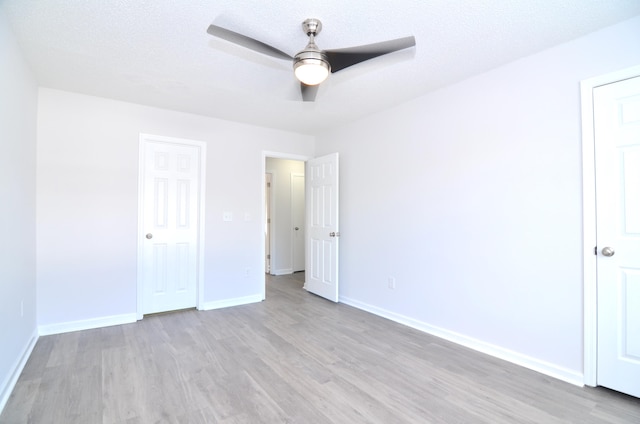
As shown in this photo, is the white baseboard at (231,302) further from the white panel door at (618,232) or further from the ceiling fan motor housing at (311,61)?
the white panel door at (618,232)

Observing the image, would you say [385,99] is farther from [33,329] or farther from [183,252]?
[33,329]

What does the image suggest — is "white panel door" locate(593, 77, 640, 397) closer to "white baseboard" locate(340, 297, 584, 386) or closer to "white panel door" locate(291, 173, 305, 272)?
"white baseboard" locate(340, 297, 584, 386)

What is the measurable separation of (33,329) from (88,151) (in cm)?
180

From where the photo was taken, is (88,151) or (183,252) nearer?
(88,151)

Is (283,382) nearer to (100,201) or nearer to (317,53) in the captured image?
(317,53)

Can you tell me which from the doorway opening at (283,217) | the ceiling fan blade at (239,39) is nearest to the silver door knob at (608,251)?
the ceiling fan blade at (239,39)

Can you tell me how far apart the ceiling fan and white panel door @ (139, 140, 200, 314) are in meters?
2.42

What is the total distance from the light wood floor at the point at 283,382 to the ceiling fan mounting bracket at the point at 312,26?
2.43 m

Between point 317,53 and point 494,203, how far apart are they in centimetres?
196

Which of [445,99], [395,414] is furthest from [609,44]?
[395,414]

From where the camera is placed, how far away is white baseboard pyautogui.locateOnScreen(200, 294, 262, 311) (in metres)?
4.05

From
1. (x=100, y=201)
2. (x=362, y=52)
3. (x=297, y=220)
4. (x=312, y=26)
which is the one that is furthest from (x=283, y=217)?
(x=362, y=52)

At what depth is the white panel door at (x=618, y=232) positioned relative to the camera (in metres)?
2.06

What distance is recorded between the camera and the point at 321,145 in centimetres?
492
